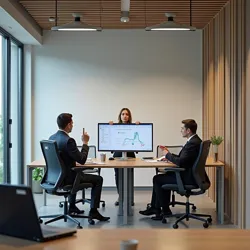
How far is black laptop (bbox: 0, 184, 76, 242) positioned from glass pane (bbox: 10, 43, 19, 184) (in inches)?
221

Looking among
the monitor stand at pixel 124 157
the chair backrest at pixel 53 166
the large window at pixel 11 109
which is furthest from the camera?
the large window at pixel 11 109

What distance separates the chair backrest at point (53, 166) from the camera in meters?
5.00

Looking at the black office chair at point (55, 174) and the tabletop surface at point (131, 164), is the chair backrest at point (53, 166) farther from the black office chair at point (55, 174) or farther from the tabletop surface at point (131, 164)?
the tabletop surface at point (131, 164)

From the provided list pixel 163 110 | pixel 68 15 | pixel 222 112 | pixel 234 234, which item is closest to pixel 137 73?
pixel 163 110

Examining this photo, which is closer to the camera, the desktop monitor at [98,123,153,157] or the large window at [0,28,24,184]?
the desktop monitor at [98,123,153,157]

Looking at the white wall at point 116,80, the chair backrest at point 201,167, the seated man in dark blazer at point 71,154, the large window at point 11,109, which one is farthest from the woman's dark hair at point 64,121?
the white wall at point 116,80

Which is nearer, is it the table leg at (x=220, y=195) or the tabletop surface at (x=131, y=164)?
the tabletop surface at (x=131, y=164)

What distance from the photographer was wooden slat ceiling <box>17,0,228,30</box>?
6203mm

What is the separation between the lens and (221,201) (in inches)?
221

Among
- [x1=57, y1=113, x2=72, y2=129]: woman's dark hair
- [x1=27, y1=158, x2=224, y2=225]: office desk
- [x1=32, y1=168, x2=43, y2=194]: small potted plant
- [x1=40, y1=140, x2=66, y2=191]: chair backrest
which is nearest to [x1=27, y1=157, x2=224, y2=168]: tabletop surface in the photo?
[x1=27, y1=158, x2=224, y2=225]: office desk

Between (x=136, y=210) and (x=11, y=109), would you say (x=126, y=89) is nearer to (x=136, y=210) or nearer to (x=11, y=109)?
(x=11, y=109)

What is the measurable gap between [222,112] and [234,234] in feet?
14.0

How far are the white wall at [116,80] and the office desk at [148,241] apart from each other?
5.94 metres

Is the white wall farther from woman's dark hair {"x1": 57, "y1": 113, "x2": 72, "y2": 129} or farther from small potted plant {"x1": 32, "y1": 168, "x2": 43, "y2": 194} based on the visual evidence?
woman's dark hair {"x1": 57, "y1": 113, "x2": 72, "y2": 129}
